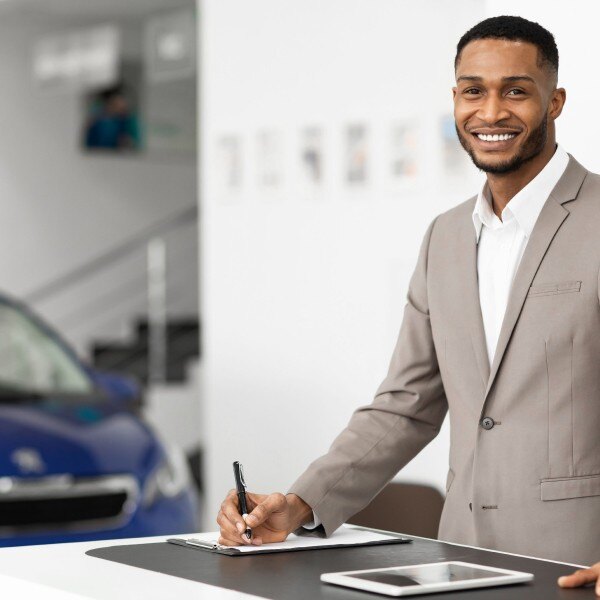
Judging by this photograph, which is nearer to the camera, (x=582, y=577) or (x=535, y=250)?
(x=582, y=577)

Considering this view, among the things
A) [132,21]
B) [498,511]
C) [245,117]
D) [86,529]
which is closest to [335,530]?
[498,511]

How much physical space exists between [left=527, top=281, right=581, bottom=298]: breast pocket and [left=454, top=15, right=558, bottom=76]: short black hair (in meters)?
0.42

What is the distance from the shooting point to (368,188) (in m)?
6.57

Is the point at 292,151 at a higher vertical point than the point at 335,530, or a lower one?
higher

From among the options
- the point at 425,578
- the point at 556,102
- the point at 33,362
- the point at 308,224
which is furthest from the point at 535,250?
the point at 308,224

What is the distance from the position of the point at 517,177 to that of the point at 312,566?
0.88 m

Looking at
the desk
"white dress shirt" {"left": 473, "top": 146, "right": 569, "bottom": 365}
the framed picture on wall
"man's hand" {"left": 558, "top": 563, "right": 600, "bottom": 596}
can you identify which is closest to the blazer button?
"white dress shirt" {"left": 473, "top": 146, "right": 569, "bottom": 365}

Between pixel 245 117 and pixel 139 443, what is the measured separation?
233 cm

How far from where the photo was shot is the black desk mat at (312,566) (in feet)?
6.56

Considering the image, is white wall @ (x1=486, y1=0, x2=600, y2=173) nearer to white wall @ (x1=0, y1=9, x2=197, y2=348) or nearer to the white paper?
the white paper

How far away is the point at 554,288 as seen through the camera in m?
2.55

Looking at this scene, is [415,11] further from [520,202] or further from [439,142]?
[520,202]

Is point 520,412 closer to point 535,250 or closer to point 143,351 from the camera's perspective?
point 535,250

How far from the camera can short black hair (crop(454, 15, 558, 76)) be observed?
2.59m
